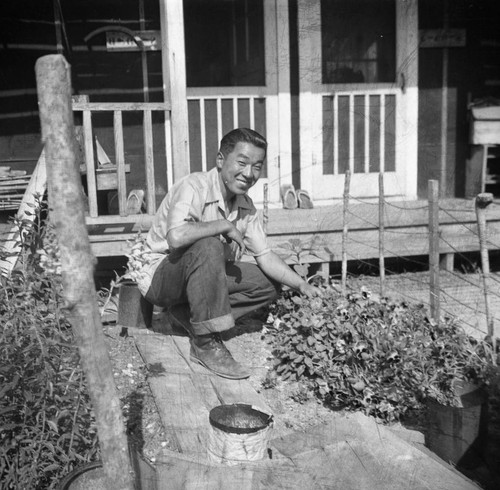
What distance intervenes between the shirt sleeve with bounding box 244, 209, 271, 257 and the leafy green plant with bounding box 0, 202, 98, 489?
1870 mm

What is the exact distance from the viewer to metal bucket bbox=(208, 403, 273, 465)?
296 centimetres

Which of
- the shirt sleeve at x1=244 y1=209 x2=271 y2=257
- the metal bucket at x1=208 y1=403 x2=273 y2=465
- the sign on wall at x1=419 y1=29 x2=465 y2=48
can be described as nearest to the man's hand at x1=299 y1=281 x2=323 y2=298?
the shirt sleeve at x1=244 y1=209 x2=271 y2=257

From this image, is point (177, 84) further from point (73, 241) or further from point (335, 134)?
point (73, 241)

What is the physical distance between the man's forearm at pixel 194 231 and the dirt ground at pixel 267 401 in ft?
2.32

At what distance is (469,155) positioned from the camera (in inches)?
309

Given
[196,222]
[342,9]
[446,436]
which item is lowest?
[446,436]

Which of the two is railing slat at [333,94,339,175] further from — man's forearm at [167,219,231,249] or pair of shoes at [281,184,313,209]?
man's forearm at [167,219,231,249]

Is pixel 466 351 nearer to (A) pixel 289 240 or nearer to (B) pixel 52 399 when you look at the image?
(A) pixel 289 240

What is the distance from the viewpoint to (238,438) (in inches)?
116

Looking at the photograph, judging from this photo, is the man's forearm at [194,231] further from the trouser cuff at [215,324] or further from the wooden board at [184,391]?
the wooden board at [184,391]

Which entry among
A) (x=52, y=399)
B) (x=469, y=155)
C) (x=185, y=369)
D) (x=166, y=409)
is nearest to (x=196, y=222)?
(x=185, y=369)

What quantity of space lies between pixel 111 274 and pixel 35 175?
134 centimetres

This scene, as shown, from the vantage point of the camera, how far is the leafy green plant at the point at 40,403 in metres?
2.69

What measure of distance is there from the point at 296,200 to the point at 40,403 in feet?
14.0
